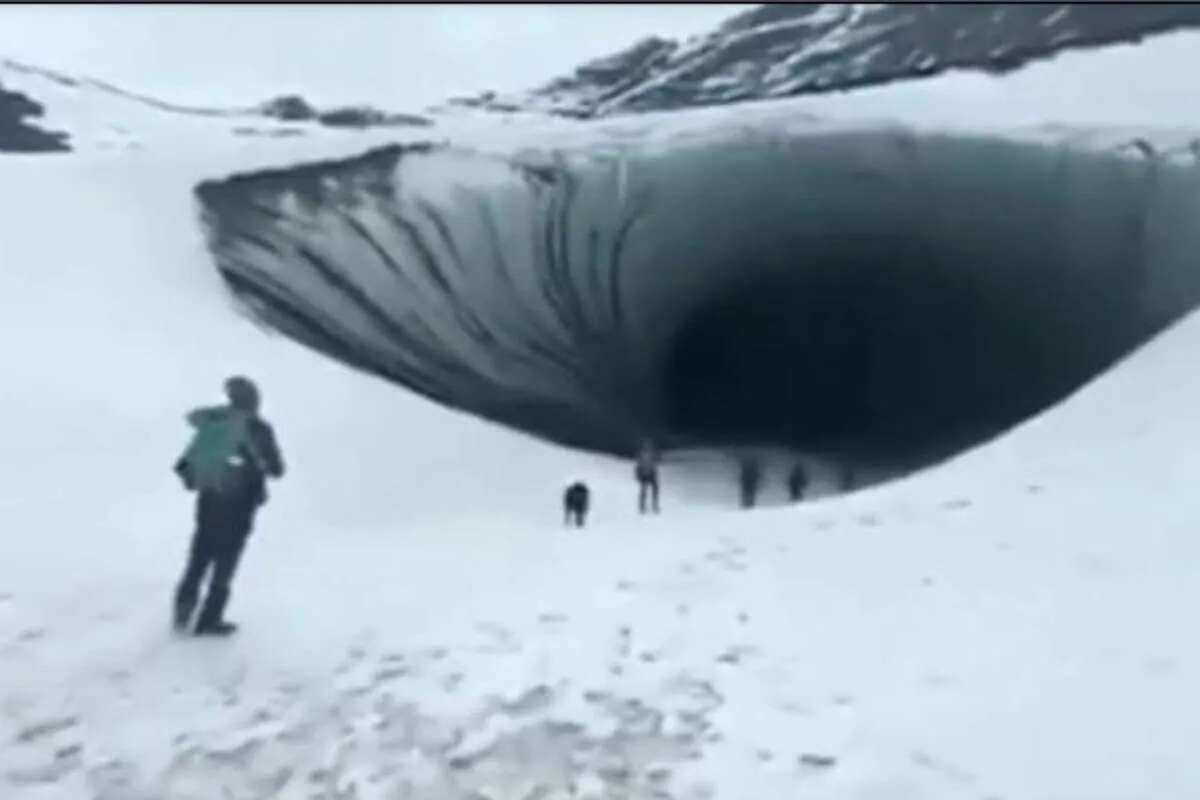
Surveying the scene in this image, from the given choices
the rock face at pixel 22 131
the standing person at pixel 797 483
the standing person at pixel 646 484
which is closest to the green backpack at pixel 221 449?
the standing person at pixel 646 484

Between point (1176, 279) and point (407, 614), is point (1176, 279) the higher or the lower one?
the higher one

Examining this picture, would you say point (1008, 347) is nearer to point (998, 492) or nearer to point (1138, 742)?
point (998, 492)

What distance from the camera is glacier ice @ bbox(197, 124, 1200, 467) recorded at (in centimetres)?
1980

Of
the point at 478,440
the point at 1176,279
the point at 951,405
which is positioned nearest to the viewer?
the point at 478,440

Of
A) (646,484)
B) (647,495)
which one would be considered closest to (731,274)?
(647,495)

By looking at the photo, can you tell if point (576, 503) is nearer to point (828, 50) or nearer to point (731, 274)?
point (731, 274)

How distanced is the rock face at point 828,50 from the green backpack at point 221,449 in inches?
634

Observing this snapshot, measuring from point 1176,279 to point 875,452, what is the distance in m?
5.16

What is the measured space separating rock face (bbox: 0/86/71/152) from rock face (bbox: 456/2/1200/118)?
22.6ft

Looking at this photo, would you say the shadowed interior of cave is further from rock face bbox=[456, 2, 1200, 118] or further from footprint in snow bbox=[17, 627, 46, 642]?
footprint in snow bbox=[17, 627, 46, 642]

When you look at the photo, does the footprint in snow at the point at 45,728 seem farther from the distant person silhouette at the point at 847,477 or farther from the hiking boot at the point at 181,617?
the distant person silhouette at the point at 847,477

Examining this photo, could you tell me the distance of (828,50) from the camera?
27.3 meters

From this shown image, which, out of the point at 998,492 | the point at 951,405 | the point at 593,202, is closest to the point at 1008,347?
the point at 951,405

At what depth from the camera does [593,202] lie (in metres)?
22.3
